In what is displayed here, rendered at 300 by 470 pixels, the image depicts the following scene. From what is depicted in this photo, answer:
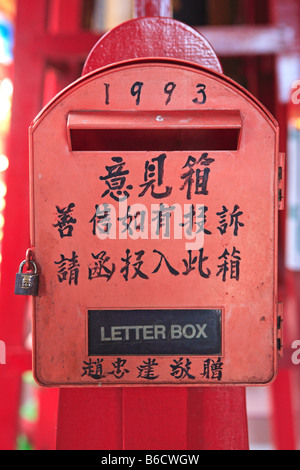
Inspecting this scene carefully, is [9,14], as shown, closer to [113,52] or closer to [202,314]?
[113,52]

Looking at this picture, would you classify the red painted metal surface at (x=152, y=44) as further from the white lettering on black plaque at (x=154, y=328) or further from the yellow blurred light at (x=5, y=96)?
the yellow blurred light at (x=5, y=96)

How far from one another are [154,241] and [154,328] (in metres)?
0.21

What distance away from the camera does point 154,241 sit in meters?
0.93

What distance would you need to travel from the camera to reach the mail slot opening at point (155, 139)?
37.2 inches

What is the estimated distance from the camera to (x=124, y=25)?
1044 mm

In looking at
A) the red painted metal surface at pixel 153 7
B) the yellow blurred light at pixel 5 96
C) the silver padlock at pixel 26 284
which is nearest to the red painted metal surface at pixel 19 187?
the yellow blurred light at pixel 5 96

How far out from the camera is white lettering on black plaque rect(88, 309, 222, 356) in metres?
0.94

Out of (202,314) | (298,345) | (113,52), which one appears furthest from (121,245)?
(298,345)

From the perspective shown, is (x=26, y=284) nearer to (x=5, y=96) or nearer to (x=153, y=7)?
(x=153, y=7)

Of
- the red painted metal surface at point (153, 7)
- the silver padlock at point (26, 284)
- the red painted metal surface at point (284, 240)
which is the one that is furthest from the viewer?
the red painted metal surface at point (284, 240)

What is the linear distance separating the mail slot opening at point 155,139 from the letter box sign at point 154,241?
11 millimetres

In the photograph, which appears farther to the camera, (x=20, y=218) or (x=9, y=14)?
(x=9, y=14)

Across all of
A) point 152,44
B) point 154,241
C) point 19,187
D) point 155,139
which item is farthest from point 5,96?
point 154,241

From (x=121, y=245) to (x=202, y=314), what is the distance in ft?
0.85
